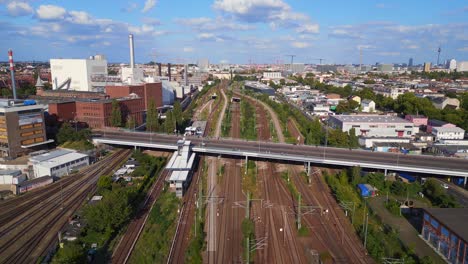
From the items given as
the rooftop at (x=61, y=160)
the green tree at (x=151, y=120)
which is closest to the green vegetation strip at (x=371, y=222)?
the rooftop at (x=61, y=160)

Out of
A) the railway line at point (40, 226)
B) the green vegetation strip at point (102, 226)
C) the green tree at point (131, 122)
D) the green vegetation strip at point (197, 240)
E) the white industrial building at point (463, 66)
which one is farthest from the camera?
the white industrial building at point (463, 66)

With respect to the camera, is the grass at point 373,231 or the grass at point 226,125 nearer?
the grass at point 373,231

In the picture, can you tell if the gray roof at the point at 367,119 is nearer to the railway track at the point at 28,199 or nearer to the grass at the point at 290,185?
the grass at the point at 290,185

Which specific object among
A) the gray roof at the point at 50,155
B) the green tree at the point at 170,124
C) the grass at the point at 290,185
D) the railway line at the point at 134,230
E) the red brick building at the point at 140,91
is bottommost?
the railway line at the point at 134,230

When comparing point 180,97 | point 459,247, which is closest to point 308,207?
point 459,247

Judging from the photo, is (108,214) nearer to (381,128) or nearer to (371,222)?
(371,222)

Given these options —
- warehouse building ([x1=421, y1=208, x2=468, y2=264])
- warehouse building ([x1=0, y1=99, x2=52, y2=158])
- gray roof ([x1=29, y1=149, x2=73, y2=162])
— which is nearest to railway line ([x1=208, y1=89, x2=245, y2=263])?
warehouse building ([x1=421, y1=208, x2=468, y2=264])

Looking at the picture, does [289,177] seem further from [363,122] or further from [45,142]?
[45,142]
